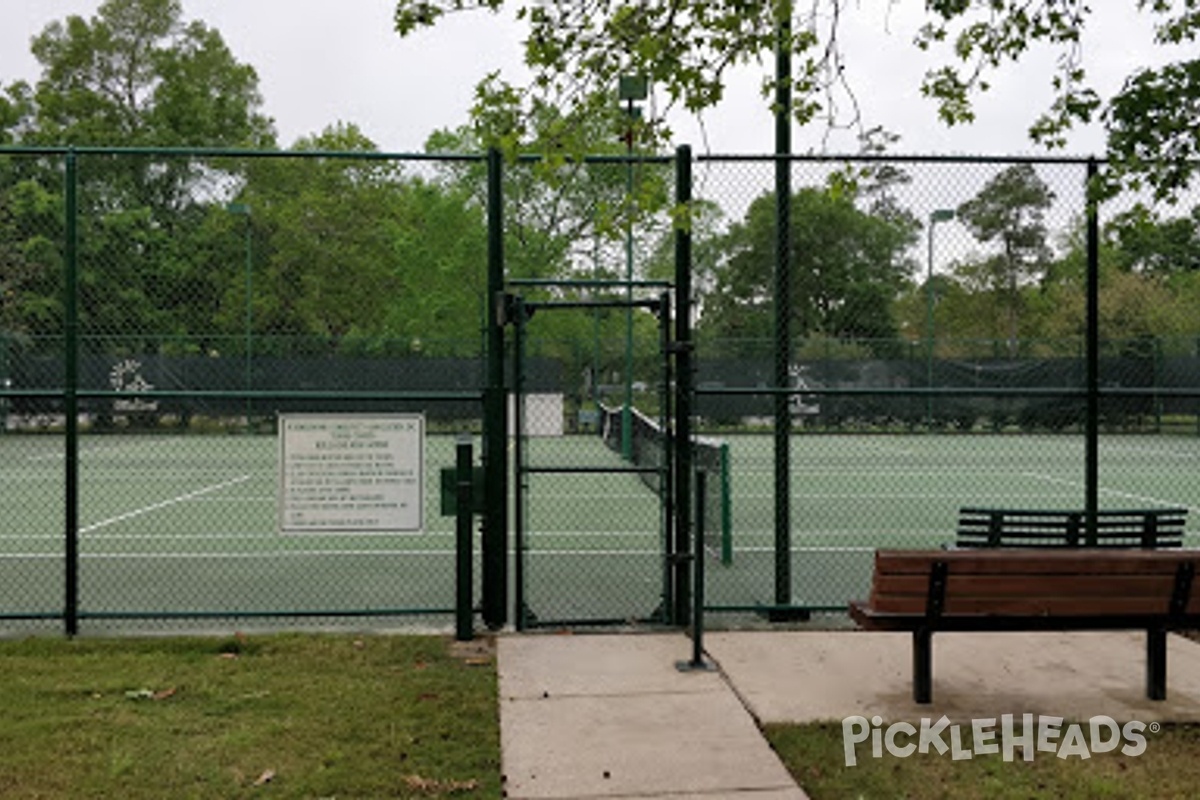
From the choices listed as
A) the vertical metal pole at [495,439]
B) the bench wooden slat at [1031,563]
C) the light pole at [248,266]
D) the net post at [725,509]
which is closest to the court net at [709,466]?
the net post at [725,509]

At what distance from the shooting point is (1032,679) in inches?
269

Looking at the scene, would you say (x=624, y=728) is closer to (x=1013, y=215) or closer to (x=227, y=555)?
(x=227, y=555)

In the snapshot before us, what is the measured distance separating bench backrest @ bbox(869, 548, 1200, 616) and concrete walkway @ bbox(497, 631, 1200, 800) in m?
0.54

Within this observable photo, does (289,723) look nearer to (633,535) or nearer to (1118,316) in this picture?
(633,535)

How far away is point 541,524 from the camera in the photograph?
A: 14.5 metres

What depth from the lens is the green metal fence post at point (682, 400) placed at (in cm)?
794

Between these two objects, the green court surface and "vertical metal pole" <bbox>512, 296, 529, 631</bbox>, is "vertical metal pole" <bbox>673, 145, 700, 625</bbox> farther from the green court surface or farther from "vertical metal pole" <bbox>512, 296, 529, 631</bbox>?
"vertical metal pole" <bbox>512, 296, 529, 631</bbox>

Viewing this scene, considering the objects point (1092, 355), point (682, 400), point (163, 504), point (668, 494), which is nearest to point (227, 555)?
point (163, 504)

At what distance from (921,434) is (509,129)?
16.1 metres

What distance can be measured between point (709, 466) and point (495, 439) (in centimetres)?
514

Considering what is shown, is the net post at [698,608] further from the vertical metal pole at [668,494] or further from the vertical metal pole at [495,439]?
the vertical metal pole at [495,439]

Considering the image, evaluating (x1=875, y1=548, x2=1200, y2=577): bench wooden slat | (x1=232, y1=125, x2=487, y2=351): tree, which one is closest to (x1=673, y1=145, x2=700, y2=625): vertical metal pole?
(x1=875, y1=548, x2=1200, y2=577): bench wooden slat

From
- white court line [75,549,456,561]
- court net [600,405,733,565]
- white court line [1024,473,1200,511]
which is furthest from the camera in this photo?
white court line [1024,473,1200,511]

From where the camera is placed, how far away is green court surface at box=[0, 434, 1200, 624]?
9742mm
